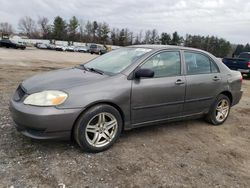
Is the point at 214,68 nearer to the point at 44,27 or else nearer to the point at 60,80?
the point at 60,80

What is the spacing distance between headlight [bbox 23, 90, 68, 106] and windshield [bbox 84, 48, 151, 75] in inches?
36.2

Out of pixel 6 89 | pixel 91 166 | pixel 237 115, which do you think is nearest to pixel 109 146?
pixel 91 166

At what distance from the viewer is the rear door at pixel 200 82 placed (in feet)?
15.5

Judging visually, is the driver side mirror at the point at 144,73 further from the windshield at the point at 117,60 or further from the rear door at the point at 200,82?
the rear door at the point at 200,82

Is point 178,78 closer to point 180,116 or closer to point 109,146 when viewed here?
point 180,116

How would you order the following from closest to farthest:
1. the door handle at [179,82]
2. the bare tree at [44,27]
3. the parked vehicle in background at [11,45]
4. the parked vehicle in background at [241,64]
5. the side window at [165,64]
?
the side window at [165,64]
the door handle at [179,82]
the parked vehicle in background at [241,64]
the parked vehicle in background at [11,45]
the bare tree at [44,27]

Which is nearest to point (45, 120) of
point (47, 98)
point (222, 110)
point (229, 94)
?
point (47, 98)

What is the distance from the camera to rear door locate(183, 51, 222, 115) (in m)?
4.71

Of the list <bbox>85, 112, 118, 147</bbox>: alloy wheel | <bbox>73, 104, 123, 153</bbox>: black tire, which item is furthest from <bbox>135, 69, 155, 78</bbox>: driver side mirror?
<bbox>85, 112, 118, 147</bbox>: alloy wheel

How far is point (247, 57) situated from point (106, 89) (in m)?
14.1

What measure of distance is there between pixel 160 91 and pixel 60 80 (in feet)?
5.07

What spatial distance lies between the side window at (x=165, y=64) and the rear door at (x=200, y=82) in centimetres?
22

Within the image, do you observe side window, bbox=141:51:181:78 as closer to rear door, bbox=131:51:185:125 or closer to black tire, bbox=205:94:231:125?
rear door, bbox=131:51:185:125

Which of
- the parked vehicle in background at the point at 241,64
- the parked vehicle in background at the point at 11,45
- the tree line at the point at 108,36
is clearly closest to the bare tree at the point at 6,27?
the tree line at the point at 108,36
